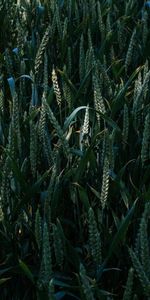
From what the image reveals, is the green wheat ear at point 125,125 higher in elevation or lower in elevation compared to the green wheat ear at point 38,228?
higher

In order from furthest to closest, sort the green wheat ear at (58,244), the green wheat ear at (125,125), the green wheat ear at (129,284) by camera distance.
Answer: the green wheat ear at (125,125) → the green wheat ear at (58,244) → the green wheat ear at (129,284)

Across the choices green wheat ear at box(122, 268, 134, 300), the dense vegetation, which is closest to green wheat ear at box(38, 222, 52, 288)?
the dense vegetation

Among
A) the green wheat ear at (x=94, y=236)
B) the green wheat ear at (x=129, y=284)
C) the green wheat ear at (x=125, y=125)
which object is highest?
the green wheat ear at (x=125, y=125)

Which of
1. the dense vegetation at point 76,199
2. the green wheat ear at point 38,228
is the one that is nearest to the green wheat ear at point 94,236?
the dense vegetation at point 76,199

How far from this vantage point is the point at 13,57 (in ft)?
6.51

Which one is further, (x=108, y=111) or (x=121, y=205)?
(x=108, y=111)

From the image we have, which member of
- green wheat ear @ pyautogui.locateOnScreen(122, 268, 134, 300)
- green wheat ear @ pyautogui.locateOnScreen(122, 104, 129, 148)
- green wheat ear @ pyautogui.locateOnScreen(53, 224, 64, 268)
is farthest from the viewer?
green wheat ear @ pyautogui.locateOnScreen(122, 104, 129, 148)

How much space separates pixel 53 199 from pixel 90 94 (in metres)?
0.60

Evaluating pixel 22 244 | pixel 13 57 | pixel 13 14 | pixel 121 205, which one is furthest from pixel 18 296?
pixel 13 14

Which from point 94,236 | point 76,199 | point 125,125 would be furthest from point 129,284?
point 125,125

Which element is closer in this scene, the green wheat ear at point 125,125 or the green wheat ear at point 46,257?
the green wheat ear at point 46,257

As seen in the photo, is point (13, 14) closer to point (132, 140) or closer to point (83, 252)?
point (132, 140)

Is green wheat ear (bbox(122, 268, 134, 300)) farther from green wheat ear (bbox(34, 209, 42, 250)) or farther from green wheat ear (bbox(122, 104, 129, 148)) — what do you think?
green wheat ear (bbox(122, 104, 129, 148))

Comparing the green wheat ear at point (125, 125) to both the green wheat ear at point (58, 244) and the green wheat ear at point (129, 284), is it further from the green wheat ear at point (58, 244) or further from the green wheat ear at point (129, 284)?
the green wheat ear at point (129, 284)
